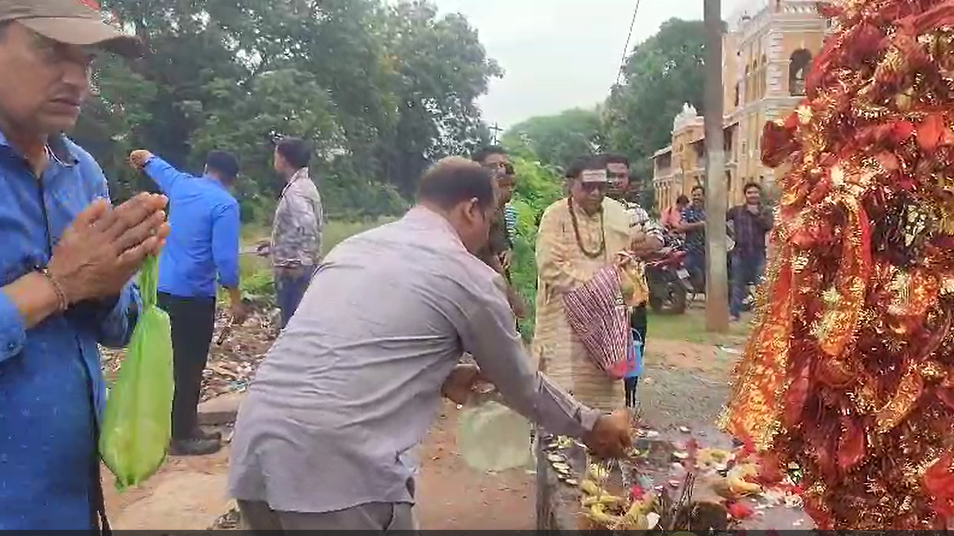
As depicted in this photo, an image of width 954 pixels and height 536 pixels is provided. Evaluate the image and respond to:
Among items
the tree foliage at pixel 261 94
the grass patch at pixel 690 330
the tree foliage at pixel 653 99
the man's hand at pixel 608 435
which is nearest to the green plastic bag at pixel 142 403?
the man's hand at pixel 608 435

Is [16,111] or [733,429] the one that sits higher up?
[16,111]

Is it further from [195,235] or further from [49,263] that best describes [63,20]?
[195,235]

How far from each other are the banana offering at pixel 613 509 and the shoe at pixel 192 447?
9.08 ft

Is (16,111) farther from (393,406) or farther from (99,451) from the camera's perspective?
(393,406)

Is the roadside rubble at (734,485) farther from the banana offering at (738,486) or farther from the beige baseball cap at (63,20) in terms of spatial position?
the beige baseball cap at (63,20)

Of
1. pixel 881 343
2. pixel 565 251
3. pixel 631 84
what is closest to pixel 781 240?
pixel 881 343

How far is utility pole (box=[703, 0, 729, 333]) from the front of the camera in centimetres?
952

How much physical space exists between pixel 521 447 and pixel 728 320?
8019 millimetres

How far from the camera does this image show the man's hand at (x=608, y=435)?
2365 millimetres

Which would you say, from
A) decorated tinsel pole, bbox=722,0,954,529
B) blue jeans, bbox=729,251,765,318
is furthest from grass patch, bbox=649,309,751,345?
decorated tinsel pole, bbox=722,0,954,529

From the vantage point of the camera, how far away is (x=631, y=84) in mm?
43531

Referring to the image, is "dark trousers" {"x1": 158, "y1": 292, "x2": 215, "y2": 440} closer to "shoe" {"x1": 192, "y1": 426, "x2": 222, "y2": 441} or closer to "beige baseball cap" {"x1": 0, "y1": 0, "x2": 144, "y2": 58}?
"shoe" {"x1": 192, "y1": 426, "x2": 222, "y2": 441}

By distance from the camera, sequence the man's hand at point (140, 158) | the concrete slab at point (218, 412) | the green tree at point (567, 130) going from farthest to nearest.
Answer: the green tree at point (567, 130) < the concrete slab at point (218, 412) < the man's hand at point (140, 158)

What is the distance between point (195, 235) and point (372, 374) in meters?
3.70
